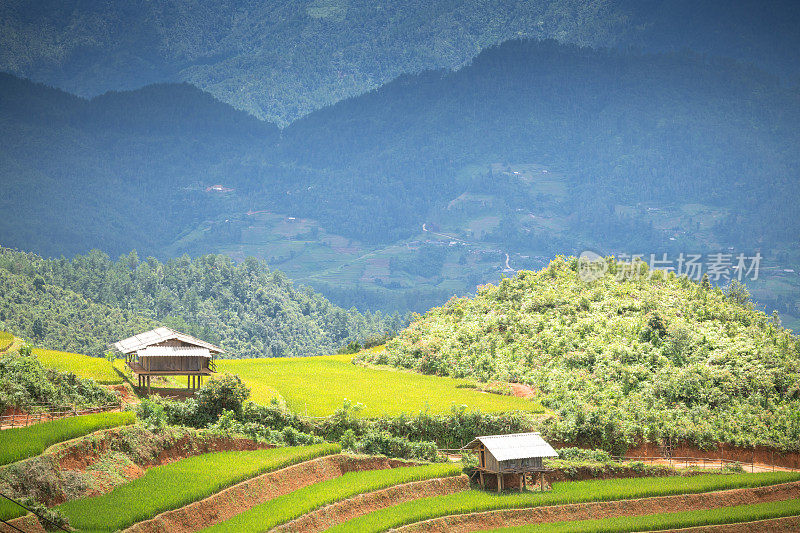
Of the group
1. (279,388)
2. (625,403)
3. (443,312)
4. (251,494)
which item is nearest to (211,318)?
(443,312)

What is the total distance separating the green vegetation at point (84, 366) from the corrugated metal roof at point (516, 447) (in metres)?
20.5

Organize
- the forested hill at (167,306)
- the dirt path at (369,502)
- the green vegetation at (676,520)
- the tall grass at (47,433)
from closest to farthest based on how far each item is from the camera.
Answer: the tall grass at (47,433) → the dirt path at (369,502) → the green vegetation at (676,520) → the forested hill at (167,306)

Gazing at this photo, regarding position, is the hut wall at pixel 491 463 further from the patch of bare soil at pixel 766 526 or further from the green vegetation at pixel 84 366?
the green vegetation at pixel 84 366

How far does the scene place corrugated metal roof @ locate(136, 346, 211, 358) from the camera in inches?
1970

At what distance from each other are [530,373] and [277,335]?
94.0 m

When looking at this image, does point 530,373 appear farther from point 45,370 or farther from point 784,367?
point 45,370

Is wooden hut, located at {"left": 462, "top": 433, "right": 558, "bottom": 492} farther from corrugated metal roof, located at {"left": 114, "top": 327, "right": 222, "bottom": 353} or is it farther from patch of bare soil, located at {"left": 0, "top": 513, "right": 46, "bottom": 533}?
→ patch of bare soil, located at {"left": 0, "top": 513, "right": 46, "bottom": 533}

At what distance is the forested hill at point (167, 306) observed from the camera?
388ft

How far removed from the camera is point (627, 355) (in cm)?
5862

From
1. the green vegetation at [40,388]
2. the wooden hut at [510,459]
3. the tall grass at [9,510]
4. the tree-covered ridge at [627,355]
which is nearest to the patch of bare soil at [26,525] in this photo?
the tall grass at [9,510]

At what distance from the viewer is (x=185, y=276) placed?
15525cm

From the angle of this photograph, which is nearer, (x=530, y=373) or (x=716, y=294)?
(x=530, y=373)

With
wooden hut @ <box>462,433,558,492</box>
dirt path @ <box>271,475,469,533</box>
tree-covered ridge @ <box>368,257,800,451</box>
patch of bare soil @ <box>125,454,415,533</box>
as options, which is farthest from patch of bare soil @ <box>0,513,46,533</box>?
tree-covered ridge @ <box>368,257,800,451</box>

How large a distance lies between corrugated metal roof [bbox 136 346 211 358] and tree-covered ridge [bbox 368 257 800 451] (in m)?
19.3
